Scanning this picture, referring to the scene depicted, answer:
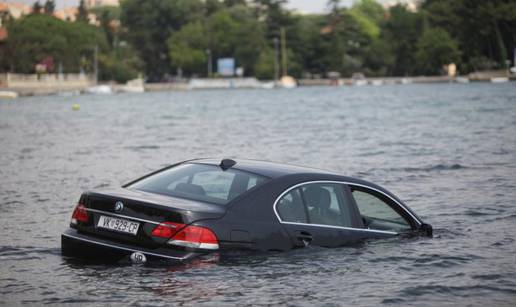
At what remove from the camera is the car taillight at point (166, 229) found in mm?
10250

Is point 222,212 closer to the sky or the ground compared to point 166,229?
closer to the sky

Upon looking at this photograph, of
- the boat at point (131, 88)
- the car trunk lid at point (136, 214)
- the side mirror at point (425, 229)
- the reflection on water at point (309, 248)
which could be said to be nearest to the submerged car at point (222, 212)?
the car trunk lid at point (136, 214)

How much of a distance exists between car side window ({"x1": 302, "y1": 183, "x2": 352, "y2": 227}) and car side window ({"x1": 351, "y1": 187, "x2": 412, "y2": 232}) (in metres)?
0.21

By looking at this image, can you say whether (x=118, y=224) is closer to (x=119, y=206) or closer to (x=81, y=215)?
(x=119, y=206)

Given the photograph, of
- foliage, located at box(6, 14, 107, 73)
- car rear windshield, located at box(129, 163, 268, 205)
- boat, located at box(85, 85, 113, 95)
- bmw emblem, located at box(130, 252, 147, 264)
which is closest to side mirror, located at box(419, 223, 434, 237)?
car rear windshield, located at box(129, 163, 268, 205)

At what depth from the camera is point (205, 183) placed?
11.1 meters

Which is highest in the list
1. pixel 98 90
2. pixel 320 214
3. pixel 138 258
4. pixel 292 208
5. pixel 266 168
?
pixel 266 168

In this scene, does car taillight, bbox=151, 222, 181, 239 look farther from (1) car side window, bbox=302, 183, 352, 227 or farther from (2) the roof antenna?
(1) car side window, bbox=302, 183, 352, 227

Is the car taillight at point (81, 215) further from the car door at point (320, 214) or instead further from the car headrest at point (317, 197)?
the car headrest at point (317, 197)

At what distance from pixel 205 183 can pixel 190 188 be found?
0.57 ft

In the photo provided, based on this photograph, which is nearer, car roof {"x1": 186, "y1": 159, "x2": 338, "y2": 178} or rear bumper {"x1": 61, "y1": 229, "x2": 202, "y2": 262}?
rear bumper {"x1": 61, "y1": 229, "x2": 202, "y2": 262}

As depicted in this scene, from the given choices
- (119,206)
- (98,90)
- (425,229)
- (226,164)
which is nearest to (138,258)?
(119,206)

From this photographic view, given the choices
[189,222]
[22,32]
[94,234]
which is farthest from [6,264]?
[22,32]

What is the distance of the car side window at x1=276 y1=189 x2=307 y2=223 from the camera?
11023 mm
